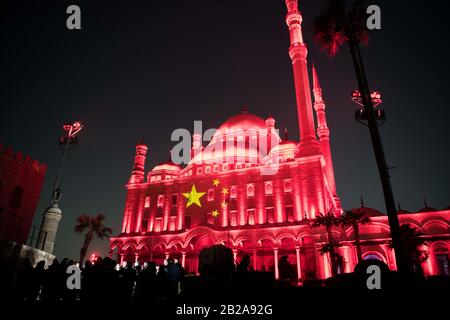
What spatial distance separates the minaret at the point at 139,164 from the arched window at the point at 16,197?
26.6 m

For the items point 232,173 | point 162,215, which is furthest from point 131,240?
point 232,173

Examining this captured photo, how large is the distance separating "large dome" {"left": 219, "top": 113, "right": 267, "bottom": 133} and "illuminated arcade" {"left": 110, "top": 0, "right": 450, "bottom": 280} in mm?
833

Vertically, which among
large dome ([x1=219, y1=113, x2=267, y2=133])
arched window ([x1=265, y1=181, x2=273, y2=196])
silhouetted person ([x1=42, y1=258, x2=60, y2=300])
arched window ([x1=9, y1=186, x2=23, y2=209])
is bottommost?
silhouetted person ([x1=42, y1=258, x2=60, y2=300])

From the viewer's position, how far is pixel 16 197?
74.0 ft

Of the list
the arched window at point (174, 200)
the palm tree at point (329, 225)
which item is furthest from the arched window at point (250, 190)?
the arched window at point (174, 200)

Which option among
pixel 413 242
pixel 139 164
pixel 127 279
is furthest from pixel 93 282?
pixel 139 164

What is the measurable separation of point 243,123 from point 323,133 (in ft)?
46.4

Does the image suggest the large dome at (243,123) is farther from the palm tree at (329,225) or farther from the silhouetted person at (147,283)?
the silhouetted person at (147,283)

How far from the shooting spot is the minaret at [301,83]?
130 ft

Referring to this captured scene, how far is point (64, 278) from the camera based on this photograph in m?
10.5

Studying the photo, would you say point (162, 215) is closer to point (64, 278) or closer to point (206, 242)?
point (206, 242)

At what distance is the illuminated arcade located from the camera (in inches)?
1258

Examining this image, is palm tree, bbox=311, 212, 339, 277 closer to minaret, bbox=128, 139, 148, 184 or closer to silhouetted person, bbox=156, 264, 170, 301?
silhouetted person, bbox=156, 264, 170, 301

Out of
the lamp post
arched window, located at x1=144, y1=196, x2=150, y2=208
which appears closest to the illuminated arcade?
arched window, located at x1=144, y1=196, x2=150, y2=208
